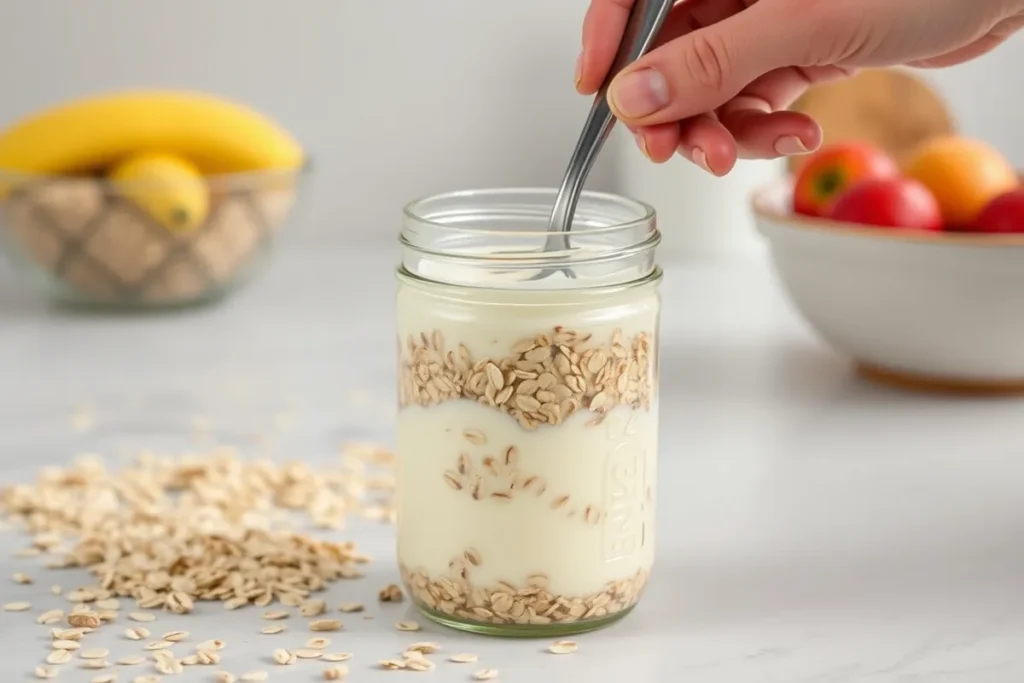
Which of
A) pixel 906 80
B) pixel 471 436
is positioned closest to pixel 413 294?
pixel 471 436

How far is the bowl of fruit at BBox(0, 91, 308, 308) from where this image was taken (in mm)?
1412

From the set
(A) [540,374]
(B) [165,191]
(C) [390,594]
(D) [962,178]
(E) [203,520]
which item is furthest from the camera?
(B) [165,191]

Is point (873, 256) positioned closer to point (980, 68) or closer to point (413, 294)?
point (413, 294)

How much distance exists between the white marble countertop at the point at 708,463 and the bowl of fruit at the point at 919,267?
0.15 feet

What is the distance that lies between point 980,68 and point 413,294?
1232 mm

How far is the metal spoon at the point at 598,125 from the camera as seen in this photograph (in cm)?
79

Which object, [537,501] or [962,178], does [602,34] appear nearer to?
[537,501]

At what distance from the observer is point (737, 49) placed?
756mm

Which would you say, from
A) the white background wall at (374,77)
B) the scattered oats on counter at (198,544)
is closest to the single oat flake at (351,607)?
the scattered oats on counter at (198,544)

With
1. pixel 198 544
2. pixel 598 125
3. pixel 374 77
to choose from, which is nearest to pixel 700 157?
pixel 598 125

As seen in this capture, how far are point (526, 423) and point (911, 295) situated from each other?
21.7 inches

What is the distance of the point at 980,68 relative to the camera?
1.78 meters

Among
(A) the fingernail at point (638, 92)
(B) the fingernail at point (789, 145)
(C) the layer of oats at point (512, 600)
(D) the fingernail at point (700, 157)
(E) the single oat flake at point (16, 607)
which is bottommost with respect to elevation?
(E) the single oat flake at point (16, 607)

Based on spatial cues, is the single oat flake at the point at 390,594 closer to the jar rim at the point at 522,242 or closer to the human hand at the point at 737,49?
the jar rim at the point at 522,242
